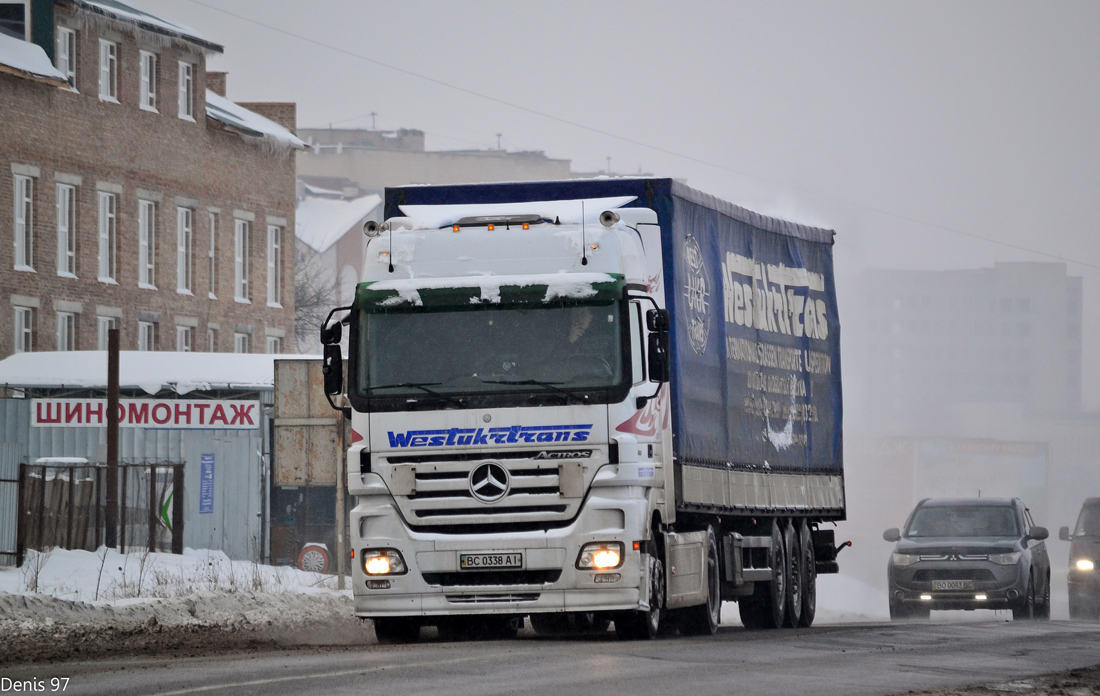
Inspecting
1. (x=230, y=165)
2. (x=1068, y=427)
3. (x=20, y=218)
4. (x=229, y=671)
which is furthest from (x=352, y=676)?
(x=1068, y=427)

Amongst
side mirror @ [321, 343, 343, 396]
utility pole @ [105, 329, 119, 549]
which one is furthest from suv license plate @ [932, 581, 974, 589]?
side mirror @ [321, 343, 343, 396]

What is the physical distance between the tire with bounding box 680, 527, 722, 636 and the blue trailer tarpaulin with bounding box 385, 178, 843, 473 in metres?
0.79

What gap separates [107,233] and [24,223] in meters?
3.20

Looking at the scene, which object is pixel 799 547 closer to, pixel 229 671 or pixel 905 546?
pixel 905 546

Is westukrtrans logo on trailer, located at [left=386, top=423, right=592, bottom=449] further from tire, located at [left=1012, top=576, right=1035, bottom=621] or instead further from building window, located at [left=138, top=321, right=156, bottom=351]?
building window, located at [left=138, top=321, right=156, bottom=351]

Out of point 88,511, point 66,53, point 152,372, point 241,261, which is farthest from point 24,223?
point 88,511

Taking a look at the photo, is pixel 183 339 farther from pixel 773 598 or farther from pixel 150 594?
pixel 773 598

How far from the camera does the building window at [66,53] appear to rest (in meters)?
47.7

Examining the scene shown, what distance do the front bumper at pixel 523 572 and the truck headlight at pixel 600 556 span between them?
37 millimetres

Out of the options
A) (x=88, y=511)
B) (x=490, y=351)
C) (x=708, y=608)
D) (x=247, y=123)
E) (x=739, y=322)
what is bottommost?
(x=708, y=608)

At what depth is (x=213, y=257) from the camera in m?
54.1

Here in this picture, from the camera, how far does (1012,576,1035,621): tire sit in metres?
24.6

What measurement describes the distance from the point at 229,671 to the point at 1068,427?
463 feet

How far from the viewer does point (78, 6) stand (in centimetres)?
4816
